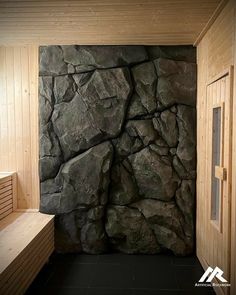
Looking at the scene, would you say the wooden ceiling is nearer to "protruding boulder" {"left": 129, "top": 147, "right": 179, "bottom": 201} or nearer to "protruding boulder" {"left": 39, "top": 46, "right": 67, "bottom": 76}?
"protruding boulder" {"left": 39, "top": 46, "right": 67, "bottom": 76}

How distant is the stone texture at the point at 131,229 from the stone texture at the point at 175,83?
139 cm

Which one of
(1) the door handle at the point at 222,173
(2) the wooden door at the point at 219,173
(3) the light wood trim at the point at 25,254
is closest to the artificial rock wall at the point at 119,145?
(3) the light wood trim at the point at 25,254

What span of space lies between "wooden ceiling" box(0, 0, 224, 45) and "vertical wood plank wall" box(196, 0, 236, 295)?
16 cm

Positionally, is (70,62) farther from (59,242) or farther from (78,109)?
(59,242)

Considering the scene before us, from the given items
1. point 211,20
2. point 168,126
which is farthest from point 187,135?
point 211,20

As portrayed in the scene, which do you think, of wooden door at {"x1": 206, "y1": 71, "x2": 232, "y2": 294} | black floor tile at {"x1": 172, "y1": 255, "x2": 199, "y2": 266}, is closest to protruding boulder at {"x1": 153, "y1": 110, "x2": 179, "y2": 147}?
wooden door at {"x1": 206, "y1": 71, "x2": 232, "y2": 294}

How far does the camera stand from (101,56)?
12.3ft

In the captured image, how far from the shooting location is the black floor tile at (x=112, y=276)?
122 inches

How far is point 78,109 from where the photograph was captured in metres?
3.77

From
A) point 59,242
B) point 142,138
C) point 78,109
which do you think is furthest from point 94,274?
point 78,109

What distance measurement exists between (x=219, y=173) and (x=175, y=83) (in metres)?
1.48

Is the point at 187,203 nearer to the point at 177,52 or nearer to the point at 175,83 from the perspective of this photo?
the point at 175,83

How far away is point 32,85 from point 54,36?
0.72 m

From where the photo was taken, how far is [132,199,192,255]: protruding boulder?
12.5 feet
